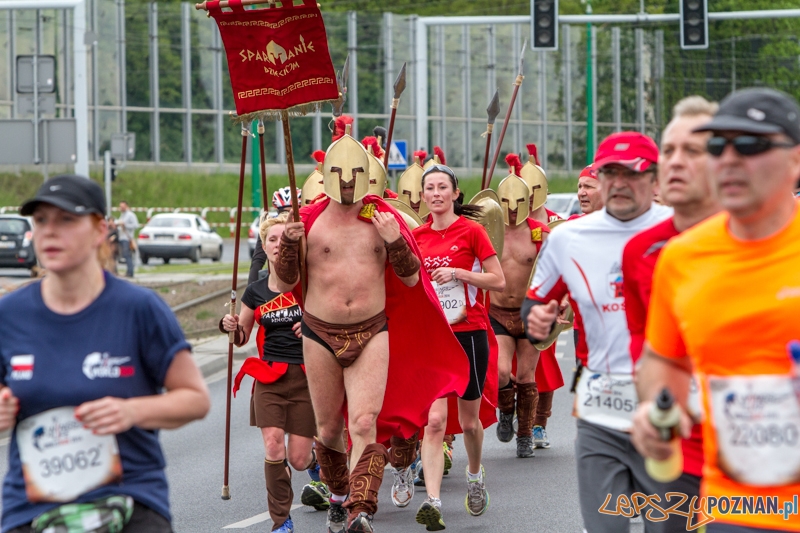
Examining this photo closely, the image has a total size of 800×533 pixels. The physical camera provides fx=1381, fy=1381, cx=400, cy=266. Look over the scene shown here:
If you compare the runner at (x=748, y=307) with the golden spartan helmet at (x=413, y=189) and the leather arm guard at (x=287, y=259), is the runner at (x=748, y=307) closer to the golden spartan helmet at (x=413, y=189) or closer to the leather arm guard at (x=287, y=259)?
the leather arm guard at (x=287, y=259)

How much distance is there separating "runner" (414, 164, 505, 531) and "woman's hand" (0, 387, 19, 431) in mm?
4931

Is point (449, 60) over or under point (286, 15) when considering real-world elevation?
over

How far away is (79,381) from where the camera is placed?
3.92m

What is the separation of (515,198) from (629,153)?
6284mm

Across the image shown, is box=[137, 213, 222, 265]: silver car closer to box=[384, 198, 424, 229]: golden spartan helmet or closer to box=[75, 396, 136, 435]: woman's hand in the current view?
box=[384, 198, 424, 229]: golden spartan helmet

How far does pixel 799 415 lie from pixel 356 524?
4.06 metres

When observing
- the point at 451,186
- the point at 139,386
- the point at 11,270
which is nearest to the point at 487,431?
the point at 451,186

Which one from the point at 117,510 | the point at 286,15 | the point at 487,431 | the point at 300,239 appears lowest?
the point at 487,431

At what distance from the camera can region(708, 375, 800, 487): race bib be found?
134 inches

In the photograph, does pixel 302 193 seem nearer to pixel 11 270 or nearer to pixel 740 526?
pixel 740 526

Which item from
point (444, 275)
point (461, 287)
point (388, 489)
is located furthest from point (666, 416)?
point (388, 489)

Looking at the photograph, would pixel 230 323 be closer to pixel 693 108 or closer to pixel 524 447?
pixel 524 447

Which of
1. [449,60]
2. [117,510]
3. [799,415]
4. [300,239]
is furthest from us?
[449,60]

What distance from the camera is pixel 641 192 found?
16.8ft
